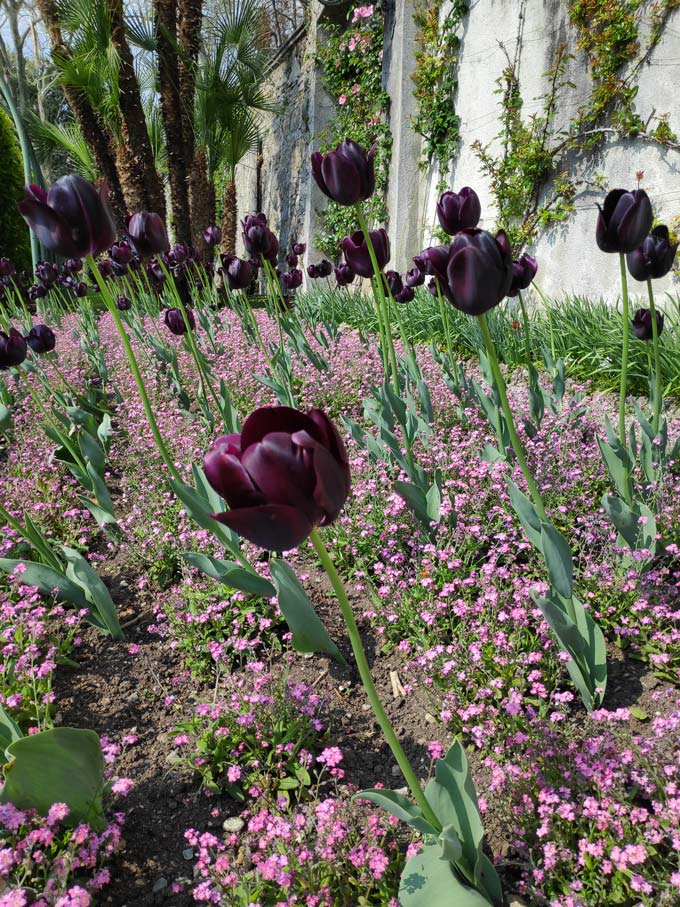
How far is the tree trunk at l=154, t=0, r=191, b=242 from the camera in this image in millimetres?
11195

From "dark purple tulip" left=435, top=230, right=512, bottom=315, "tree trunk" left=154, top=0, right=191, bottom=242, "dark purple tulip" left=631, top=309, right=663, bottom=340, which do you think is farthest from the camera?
"tree trunk" left=154, top=0, right=191, bottom=242

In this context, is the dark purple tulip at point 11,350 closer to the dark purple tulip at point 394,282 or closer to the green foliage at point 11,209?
the dark purple tulip at point 394,282

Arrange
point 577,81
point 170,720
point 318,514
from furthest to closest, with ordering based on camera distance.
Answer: point 577,81 < point 170,720 < point 318,514

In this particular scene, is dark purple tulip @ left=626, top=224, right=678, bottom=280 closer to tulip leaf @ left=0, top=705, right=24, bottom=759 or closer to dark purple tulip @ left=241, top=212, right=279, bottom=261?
dark purple tulip @ left=241, top=212, right=279, bottom=261

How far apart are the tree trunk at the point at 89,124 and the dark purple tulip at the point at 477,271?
11588mm

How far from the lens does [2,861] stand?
113 centimetres

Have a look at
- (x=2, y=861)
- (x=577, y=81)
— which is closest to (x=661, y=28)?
(x=577, y=81)

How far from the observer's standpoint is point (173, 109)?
11719 millimetres

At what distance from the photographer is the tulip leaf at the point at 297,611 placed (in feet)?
4.93

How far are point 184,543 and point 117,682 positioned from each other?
634 mm

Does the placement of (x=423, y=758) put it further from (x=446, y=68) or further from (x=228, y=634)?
(x=446, y=68)

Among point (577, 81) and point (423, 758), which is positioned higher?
point (577, 81)

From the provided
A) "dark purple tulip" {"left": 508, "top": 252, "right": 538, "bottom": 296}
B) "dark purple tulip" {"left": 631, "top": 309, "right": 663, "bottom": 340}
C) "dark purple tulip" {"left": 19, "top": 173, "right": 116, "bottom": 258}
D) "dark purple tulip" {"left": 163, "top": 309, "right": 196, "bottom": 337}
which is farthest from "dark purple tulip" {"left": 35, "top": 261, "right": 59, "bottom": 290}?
"dark purple tulip" {"left": 631, "top": 309, "right": 663, "bottom": 340}

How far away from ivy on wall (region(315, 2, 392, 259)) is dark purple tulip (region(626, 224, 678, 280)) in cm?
687
